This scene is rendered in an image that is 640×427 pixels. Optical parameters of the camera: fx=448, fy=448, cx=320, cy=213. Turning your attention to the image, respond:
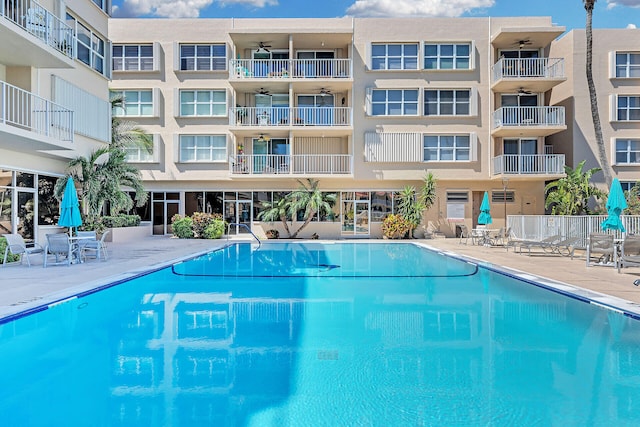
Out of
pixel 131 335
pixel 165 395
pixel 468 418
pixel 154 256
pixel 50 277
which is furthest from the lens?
pixel 154 256

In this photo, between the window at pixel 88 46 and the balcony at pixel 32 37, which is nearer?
the balcony at pixel 32 37

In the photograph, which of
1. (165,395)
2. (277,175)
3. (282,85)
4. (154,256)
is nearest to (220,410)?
(165,395)

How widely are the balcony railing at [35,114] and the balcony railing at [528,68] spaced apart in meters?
20.4

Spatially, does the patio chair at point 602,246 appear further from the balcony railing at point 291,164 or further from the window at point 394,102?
the window at point 394,102

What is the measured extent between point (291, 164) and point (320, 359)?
1905 cm

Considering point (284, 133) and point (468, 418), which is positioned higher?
point (284, 133)

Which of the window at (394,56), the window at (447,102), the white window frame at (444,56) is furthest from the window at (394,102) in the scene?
the white window frame at (444,56)

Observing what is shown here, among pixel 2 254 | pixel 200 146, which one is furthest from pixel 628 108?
pixel 2 254

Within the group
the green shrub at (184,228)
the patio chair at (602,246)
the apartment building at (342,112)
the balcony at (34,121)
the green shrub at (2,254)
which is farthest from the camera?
the apartment building at (342,112)

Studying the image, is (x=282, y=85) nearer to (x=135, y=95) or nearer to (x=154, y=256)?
(x=135, y=95)

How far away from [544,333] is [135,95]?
2443 cm

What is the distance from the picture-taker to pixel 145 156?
81.5 feet

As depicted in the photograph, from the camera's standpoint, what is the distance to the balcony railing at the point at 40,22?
12.4 meters

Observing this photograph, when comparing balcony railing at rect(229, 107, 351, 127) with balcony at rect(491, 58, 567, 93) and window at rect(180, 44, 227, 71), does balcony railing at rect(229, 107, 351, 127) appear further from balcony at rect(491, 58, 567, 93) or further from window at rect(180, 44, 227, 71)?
balcony at rect(491, 58, 567, 93)
